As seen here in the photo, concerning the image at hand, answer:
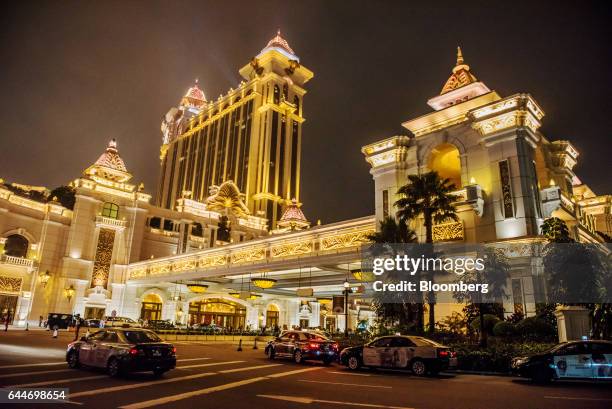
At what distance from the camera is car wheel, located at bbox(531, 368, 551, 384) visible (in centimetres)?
1198

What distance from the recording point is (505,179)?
70.7 ft

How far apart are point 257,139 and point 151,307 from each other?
5056 cm

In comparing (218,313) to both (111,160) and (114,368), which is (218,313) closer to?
(111,160)

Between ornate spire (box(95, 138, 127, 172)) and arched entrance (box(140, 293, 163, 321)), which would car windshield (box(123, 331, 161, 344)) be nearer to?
arched entrance (box(140, 293, 163, 321))

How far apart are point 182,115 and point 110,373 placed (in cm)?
11758

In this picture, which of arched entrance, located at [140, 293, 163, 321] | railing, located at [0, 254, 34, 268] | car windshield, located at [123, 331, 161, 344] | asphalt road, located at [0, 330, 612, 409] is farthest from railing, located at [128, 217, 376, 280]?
railing, located at [0, 254, 34, 268]

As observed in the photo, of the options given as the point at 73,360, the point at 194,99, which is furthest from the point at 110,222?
the point at 194,99

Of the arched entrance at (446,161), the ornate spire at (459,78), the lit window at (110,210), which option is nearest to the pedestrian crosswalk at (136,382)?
the arched entrance at (446,161)

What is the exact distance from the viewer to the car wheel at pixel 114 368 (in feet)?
36.7

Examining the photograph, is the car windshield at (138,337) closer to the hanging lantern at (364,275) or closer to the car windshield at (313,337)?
the car windshield at (313,337)

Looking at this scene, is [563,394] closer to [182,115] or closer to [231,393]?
[231,393]

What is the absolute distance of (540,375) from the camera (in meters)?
12.1

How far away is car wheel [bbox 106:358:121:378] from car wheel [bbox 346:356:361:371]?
8.38 metres

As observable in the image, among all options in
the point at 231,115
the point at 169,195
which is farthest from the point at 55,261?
the point at 169,195
